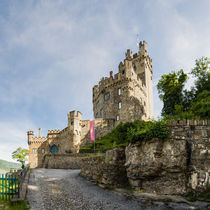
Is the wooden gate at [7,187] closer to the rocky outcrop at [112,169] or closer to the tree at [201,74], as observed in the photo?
the rocky outcrop at [112,169]

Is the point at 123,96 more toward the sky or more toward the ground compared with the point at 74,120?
more toward the sky

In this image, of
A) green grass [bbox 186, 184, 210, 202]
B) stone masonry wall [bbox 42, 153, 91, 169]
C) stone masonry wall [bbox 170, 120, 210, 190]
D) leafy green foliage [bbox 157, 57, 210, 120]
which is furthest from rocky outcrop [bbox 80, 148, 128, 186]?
leafy green foliage [bbox 157, 57, 210, 120]

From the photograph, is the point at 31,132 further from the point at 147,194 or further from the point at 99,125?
the point at 147,194

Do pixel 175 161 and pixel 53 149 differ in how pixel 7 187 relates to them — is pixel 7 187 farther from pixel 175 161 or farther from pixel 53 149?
pixel 53 149

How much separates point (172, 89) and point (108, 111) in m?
12.7

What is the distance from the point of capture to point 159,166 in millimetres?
12555

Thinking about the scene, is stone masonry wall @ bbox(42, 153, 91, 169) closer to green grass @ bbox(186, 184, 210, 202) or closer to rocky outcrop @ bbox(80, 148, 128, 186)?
rocky outcrop @ bbox(80, 148, 128, 186)

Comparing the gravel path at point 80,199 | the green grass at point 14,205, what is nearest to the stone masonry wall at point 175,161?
the gravel path at point 80,199

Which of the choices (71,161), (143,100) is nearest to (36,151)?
(71,161)

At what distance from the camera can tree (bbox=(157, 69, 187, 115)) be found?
3400 cm

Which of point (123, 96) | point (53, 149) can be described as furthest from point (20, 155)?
point (123, 96)

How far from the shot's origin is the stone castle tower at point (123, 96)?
124 feet

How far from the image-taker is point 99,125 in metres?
37.1

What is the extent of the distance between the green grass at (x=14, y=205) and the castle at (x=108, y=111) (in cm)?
2493
